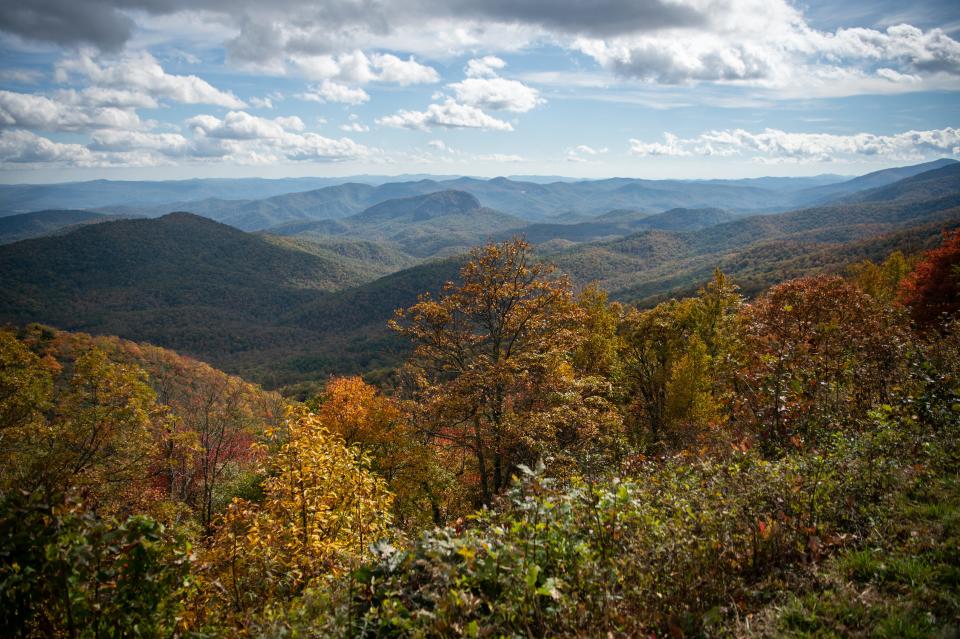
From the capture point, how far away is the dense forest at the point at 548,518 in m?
4.39

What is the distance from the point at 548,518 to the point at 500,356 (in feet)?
43.5

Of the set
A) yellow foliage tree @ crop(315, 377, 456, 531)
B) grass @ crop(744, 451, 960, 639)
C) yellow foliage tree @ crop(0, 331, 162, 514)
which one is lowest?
yellow foliage tree @ crop(315, 377, 456, 531)

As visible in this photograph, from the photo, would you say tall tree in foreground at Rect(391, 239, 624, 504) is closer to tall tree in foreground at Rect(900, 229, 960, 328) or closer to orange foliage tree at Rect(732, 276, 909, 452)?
orange foliage tree at Rect(732, 276, 909, 452)

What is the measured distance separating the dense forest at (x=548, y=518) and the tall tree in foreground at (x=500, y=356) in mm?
115

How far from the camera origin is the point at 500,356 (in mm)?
18375

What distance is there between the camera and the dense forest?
14.4 feet

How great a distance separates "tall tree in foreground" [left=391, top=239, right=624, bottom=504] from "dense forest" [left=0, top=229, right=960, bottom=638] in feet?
0.38

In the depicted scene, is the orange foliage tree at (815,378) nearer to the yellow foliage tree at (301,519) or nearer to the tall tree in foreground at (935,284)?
the yellow foliage tree at (301,519)

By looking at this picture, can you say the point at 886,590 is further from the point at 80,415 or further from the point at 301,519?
the point at 80,415

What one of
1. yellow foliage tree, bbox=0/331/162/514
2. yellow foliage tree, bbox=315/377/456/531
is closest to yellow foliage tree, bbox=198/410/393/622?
yellow foliage tree, bbox=315/377/456/531

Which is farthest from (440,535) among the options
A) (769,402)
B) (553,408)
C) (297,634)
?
(553,408)

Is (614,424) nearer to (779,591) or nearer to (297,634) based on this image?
(779,591)

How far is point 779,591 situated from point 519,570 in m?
2.96

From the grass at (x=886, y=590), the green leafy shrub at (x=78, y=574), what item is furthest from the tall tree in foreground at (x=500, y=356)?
the green leafy shrub at (x=78, y=574)
